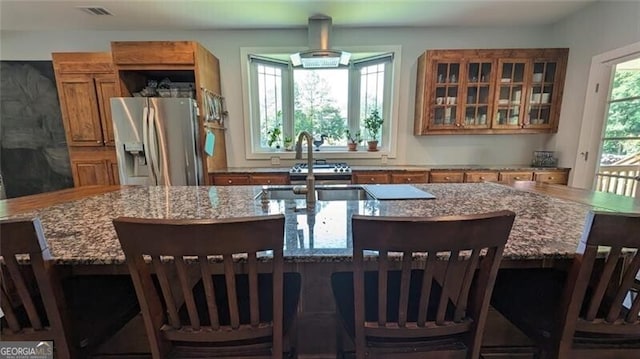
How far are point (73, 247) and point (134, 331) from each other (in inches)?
21.3

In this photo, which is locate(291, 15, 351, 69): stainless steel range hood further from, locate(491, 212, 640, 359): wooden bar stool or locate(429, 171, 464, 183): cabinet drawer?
locate(491, 212, 640, 359): wooden bar stool

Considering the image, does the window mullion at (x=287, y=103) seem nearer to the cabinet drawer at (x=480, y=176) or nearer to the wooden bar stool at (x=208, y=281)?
the cabinet drawer at (x=480, y=176)

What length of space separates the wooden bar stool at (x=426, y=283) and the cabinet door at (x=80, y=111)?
368 cm

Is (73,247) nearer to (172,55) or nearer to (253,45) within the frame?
(172,55)

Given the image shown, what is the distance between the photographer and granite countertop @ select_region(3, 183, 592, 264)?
927 millimetres

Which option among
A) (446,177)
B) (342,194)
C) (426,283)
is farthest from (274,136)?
(426,283)

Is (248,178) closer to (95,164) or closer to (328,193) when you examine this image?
(328,193)

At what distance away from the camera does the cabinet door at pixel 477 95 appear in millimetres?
3289

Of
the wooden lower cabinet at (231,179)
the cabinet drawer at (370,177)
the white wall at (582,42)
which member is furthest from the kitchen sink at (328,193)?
the white wall at (582,42)

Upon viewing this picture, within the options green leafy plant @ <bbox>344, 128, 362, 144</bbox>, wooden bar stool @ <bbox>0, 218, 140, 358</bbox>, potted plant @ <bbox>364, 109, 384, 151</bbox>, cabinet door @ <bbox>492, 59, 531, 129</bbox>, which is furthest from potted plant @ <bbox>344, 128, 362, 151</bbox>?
wooden bar stool @ <bbox>0, 218, 140, 358</bbox>

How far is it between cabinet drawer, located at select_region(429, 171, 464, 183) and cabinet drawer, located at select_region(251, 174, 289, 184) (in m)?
1.74

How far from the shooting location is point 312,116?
13.1 ft

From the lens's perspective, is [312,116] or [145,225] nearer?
[145,225]

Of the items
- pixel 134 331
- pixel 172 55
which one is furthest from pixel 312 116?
pixel 134 331
